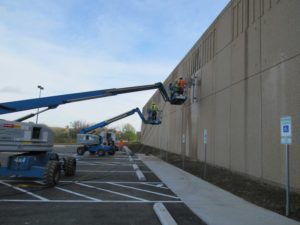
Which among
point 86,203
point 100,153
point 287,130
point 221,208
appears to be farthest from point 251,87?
point 100,153

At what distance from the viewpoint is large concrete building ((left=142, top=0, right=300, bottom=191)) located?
10.6m

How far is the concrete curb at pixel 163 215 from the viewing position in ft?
21.9

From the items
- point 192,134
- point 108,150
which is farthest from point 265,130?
point 108,150

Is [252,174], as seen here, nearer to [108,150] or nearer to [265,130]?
[265,130]

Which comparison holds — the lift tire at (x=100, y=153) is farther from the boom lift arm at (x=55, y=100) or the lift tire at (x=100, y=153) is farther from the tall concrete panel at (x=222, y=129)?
the tall concrete panel at (x=222, y=129)

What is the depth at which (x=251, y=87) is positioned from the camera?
1325 cm

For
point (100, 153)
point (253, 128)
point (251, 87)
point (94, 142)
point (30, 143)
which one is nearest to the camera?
point (30, 143)

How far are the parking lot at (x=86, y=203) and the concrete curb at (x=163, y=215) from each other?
12 cm

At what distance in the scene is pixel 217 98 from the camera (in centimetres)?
1748

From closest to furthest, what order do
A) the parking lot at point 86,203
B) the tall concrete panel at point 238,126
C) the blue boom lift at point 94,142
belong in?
1. the parking lot at point 86,203
2. the tall concrete panel at point 238,126
3. the blue boom lift at point 94,142

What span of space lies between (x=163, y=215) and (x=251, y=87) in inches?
317

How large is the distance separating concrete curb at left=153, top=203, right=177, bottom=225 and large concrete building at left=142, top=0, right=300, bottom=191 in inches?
183

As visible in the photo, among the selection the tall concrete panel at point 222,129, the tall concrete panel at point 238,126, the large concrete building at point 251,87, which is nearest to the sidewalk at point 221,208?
the large concrete building at point 251,87

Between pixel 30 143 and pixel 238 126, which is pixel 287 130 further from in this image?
pixel 30 143
